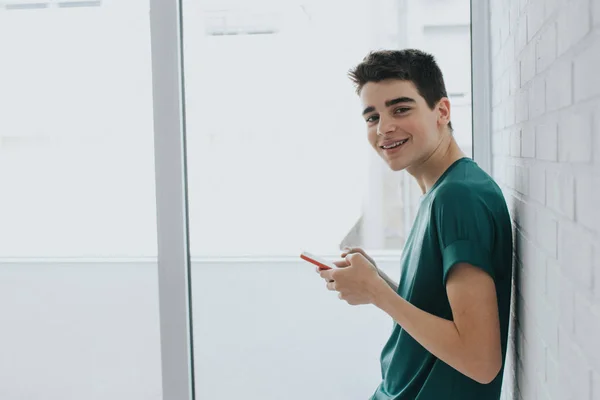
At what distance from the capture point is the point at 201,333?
2.21 meters

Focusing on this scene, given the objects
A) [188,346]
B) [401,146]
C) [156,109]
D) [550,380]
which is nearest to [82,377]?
[188,346]

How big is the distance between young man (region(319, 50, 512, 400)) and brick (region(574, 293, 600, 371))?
25cm

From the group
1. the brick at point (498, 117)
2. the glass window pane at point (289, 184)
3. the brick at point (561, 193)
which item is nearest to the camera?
the brick at point (561, 193)

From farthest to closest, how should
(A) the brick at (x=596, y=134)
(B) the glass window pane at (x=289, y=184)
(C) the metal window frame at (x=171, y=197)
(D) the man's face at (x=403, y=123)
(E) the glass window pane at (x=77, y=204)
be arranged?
(E) the glass window pane at (x=77, y=204), (B) the glass window pane at (x=289, y=184), (C) the metal window frame at (x=171, y=197), (D) the man's face at (x=403, y=123), (A) the brick at (x=596, y=134)

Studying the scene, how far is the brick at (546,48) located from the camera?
2.35ft

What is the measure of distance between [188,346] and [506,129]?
989mm

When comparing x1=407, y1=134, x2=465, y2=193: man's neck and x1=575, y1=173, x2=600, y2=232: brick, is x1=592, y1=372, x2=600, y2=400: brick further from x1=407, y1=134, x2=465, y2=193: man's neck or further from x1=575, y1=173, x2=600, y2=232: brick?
x1=407, y1=134, x2=465, y2=193: man's neck

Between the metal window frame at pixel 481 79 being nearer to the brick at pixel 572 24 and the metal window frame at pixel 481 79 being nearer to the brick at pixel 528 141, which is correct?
the brick at pixel 528 141

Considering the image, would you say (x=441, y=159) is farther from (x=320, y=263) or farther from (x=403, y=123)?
(x=320, y=263)

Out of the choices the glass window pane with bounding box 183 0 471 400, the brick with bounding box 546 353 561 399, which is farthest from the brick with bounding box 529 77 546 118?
the glass window pane with bounding box 183 0 471 400

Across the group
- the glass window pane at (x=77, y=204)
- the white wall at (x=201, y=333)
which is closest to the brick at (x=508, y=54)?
the white wall at (x=201, y=333)

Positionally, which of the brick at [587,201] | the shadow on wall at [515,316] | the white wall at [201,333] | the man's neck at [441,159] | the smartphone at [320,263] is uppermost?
the man's neck at [441,159]

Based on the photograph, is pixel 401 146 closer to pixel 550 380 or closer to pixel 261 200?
pixel 550 380

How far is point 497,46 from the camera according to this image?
143 centimetres
